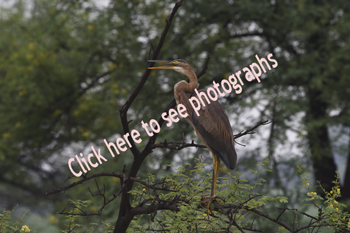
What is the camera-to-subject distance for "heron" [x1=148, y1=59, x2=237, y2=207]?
2273mm

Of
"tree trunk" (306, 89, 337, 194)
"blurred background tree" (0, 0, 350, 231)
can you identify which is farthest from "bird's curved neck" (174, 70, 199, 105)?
"tree trunk" (306, 89, 337, 194)

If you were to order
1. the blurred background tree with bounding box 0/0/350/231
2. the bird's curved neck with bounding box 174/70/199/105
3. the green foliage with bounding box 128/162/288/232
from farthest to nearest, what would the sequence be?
the blurred background tree with bounding box 0/0/350/231, the green foliage with bounding box 128/162/288/232, the bird's curved neck with bounding box 174/70/199/105

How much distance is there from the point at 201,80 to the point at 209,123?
14.3 ft

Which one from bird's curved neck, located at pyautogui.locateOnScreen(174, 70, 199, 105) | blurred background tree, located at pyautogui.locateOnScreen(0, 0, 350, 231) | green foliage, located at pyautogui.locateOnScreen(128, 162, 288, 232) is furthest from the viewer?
blurred background tree, located at pyautogui.locateOnScreen(0, 0, 350, 231)

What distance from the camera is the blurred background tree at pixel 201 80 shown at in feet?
20.7

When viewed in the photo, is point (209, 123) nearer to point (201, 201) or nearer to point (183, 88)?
point (183, 88)

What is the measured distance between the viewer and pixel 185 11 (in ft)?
24.2

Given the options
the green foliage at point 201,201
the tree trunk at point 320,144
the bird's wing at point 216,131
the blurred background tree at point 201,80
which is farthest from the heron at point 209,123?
the tree trunk at point 320,144

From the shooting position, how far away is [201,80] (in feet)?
21.8

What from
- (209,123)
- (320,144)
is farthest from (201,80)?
(209,123)

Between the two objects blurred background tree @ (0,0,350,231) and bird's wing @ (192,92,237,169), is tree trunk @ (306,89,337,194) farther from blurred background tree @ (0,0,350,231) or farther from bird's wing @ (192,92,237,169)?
bird's wing @ (192,92,237,169)

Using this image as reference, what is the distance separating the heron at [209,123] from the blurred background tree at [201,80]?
2910 mm

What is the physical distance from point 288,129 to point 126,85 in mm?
2801

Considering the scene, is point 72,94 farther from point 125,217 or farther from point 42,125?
point 125,217
